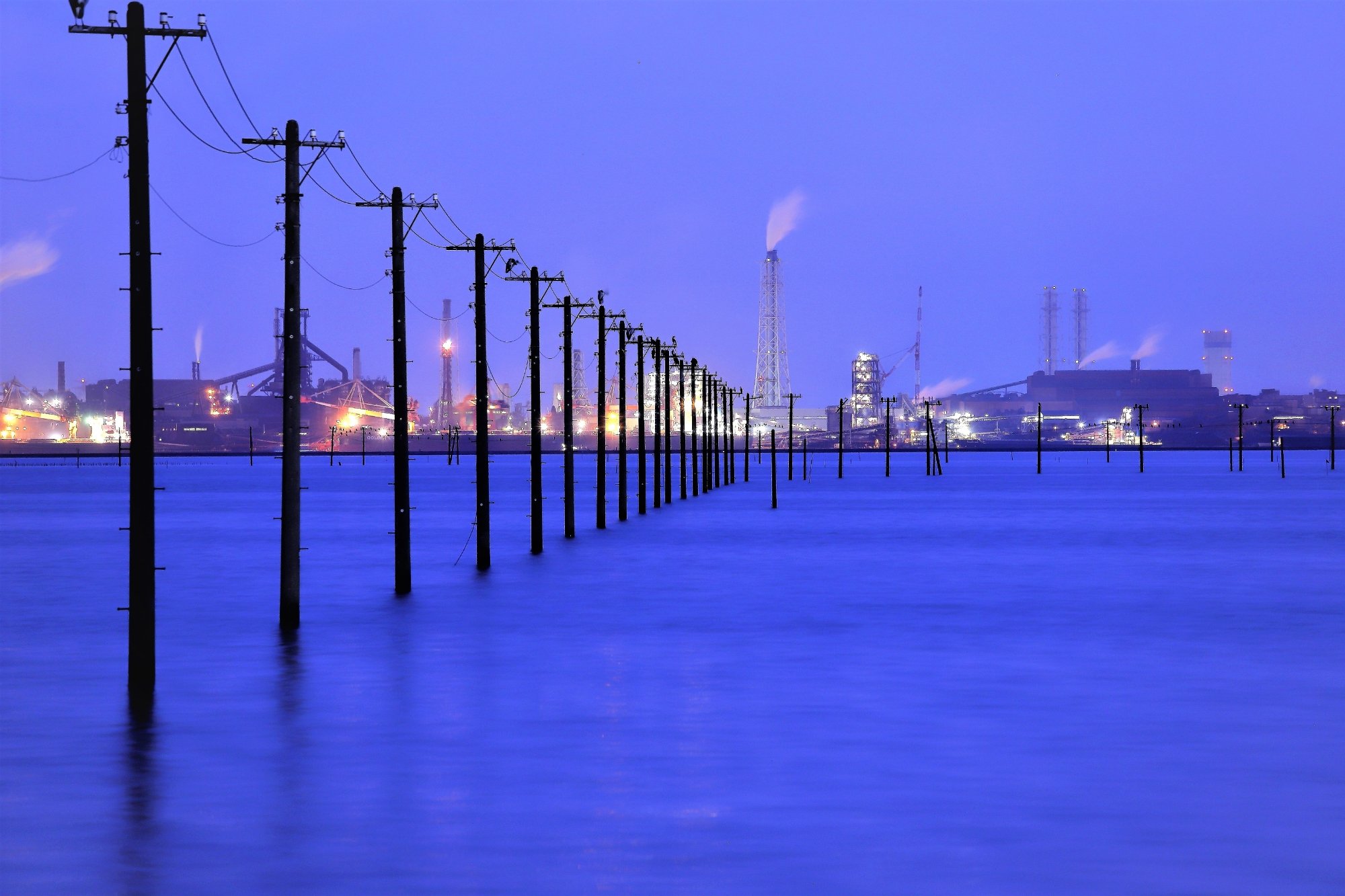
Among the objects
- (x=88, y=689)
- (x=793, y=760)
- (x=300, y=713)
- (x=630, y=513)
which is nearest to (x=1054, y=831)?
(x=793, y=760)

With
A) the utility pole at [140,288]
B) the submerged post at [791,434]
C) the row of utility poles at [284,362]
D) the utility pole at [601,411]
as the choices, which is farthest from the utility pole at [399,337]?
the submerged post at [791,434]

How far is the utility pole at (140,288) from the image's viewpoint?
60.7 ft

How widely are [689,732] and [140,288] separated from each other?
740cm

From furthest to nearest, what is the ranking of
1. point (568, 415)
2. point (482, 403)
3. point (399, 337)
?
1. point (568, 415)
2. point (482, 403)
3. point (399, 337)

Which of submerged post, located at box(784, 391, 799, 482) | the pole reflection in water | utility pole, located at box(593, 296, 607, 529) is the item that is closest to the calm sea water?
the pole reflection in water

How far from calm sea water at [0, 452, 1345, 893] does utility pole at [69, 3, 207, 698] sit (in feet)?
6.08

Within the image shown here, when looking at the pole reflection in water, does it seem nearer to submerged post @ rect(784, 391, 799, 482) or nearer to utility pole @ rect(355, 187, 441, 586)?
utility pole @ rect(355, 187, 441, 586)

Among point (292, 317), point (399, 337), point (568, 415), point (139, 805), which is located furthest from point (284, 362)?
point (568, 415)

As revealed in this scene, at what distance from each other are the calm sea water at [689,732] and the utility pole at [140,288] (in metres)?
1.85

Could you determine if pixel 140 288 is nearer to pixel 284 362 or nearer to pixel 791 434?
pixel 284 362

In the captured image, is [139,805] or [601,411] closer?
[139,805]

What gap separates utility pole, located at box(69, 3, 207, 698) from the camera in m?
18.5

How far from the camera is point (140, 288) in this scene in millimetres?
18656

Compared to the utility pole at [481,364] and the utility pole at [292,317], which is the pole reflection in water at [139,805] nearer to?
the utility pole at [292,317]
